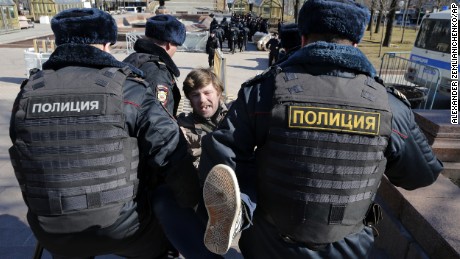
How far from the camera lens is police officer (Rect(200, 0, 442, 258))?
152 centimetres

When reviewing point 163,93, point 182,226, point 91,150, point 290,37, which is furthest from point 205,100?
point 91,150

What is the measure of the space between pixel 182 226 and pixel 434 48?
39.4ft

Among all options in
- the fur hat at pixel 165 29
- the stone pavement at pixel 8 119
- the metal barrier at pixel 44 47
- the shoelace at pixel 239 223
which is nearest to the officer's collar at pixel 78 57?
the shoelace at pixel 239 223

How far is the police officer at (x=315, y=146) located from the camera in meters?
1.52

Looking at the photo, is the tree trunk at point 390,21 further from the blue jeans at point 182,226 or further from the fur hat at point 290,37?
the blue jeans at point 182,226

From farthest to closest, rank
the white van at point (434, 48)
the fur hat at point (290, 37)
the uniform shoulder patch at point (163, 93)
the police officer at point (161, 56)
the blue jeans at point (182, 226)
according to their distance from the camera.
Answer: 1. the white van at point (434, 48)
2. the fur hat at point (290, 37)
3. the police officer at point (161, 56)
4. the uniform shoulder patch at point (163, 93)
5. the blue jeans at point (182, 226)

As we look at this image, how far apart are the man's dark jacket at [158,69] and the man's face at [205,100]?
18 centimetres

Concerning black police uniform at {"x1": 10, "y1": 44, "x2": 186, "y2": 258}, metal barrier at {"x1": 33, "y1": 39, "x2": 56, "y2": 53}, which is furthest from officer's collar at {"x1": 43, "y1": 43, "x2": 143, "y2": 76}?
metal barrier at {"x1": 33, "y1": 39, "x2": 56, "y2": 53}

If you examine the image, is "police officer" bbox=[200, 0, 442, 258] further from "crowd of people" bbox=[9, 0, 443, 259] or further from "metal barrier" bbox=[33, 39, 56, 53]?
"metal barrier" bbox=[33, 39, 56, 53]

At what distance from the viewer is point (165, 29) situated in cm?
305

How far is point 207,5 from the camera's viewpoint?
6500cm

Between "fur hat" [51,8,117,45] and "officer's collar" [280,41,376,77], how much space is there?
1.14 metres

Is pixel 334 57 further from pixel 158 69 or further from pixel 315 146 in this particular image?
pixel 158 69

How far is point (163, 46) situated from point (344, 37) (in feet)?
6.39
